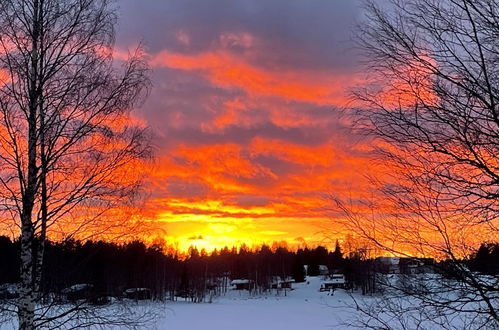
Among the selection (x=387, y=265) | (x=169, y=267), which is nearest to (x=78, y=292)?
(x=387, y=265)

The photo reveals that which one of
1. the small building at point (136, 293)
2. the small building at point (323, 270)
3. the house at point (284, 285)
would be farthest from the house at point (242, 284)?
the small building at point (136, 293)

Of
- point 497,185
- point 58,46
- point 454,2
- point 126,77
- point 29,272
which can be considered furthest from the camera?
point 126,77

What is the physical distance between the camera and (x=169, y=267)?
72438mm

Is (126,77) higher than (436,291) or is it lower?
higher

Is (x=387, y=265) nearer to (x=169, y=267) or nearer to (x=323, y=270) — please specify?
(x=169, y=267)

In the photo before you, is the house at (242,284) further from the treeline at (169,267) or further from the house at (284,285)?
the house at (284,285)

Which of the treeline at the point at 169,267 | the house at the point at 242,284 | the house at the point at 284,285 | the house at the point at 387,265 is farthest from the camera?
the house at the point at 242,284

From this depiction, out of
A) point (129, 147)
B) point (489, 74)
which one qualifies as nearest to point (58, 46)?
point (129, 147)

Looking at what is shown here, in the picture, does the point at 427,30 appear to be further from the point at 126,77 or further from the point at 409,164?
the point at 126,77

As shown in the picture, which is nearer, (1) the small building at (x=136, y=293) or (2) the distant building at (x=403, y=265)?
(2) the distant building at (x=403, y=265)

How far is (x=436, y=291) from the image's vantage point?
3395 millimetres

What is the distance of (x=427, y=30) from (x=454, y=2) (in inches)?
10.8

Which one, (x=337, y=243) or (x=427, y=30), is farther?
(x=337, y=243)

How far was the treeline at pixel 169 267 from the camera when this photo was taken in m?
7.03
